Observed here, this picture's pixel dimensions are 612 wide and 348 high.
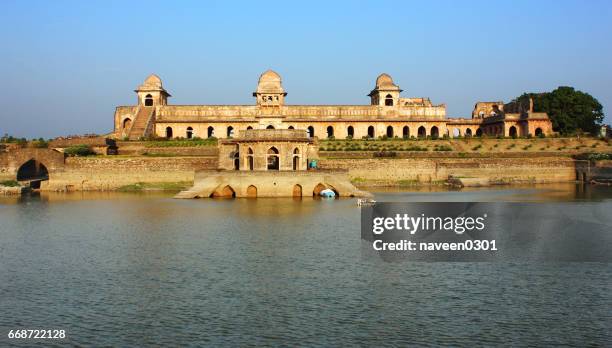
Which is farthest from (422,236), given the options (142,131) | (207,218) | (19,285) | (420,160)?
(142,131)

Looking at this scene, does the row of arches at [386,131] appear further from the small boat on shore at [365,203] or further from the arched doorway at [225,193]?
the small boat on shore at [365,203]

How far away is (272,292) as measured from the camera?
15008 mm

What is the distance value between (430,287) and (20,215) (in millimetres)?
21208

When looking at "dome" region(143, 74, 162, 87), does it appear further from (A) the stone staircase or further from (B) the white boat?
(B) the white boat

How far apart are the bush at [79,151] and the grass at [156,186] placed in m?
5.00

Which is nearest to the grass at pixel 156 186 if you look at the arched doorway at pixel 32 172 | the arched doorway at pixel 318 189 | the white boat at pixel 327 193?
the arched doorway at pixel 32 172

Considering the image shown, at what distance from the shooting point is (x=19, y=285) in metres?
15.7

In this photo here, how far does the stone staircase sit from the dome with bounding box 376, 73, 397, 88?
21048mm

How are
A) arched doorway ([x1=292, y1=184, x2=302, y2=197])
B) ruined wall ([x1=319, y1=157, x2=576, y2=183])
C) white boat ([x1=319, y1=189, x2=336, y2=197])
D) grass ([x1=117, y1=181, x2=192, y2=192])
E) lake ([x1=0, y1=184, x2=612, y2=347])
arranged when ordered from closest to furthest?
1. lake ([x1=0, y1=184, x2=612, y2=347])
2. white boat ([x1=319, y1=189, x2=336, y2=197])
3. arched doorway ([x1=292, y1=184, x2=302, y2=197])
4. grass ([x1=117, y1=181, x2=192, y2=192])
5. ruined wall ([x1=319, y1=157, x2=576, y2=183])

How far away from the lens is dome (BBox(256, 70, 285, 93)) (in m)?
56.7

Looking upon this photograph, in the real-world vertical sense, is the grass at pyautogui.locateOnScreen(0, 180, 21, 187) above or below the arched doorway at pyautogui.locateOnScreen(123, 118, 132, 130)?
below

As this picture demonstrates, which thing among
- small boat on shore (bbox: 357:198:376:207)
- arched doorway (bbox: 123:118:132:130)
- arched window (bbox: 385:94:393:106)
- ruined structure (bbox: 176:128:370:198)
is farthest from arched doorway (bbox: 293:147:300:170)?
arched window (bbox: 385:94:393:106)

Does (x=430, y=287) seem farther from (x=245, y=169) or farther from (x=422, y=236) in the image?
(x=245, y=169)

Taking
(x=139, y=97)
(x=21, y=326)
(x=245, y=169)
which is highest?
(x=139, y=97)
